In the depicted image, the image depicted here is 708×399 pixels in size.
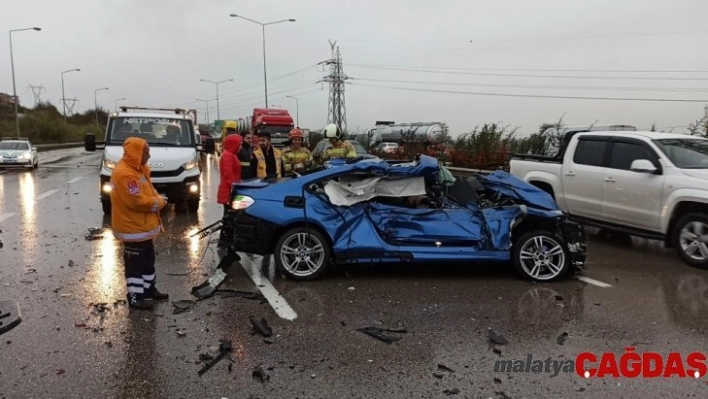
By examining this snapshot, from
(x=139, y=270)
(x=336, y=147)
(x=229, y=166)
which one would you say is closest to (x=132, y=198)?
(x=139, y=270)

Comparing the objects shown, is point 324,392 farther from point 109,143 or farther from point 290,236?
point 109,143

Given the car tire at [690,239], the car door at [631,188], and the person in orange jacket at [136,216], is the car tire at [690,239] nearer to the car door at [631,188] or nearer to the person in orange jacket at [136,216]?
the car door at [631,188]

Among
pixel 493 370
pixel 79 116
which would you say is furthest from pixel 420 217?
pixel 79 116

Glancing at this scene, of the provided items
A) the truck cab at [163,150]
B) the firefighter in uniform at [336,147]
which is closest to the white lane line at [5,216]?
the truck cab at [163,150]

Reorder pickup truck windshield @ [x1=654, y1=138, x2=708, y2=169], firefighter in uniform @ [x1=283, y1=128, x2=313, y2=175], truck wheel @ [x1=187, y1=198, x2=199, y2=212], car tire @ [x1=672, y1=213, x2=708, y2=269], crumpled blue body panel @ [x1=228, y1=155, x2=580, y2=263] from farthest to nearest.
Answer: truck wheel @ [x1=187, y1=198, x2=199, y2=212] → firefighter in uniform @ [x1=283, y1=128, x2=313, y2=175] → pickup truck windshield @ [x1=654, y1=138, x2=708, y2=169] → car tire @ [x1=672, y1=213, x2=708, y2=269] → crumpled blue body panel @ [x1=228, y1=155, x2=580, y2=263]

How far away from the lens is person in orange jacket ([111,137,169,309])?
17.3 ft

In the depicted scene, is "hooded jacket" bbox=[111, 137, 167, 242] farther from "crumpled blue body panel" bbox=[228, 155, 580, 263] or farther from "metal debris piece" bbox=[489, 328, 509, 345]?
"metal debris piece" bbox=[489, 328, 509, 345]

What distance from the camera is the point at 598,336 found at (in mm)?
4688

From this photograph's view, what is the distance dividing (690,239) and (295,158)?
19.1 feet

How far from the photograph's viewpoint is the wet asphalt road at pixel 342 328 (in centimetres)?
375

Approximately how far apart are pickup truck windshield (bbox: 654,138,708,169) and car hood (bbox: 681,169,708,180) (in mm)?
122

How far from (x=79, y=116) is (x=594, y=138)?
99686mm

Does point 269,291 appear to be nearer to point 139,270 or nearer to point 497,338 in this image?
point 139,270

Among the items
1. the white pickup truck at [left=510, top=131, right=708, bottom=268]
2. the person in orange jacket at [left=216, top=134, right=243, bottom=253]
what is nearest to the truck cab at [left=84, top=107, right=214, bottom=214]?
the person in orange jacket at [left=216, top=134, right=243, bottom=253]
